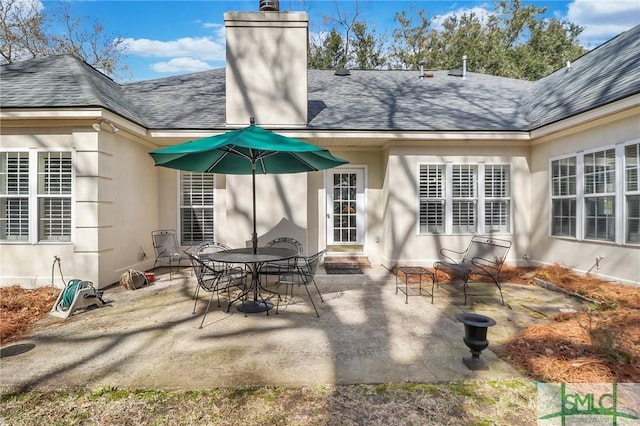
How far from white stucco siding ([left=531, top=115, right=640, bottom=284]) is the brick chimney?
548cm

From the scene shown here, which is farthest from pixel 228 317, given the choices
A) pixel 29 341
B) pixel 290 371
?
pixel 29 341

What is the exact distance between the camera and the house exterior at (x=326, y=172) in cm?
592

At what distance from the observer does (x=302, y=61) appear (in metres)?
7.36

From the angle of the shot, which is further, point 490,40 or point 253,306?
point 490,40

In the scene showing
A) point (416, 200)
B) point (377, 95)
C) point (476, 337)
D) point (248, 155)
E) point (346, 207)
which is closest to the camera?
point (476, 337)

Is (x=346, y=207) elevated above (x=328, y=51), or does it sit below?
below

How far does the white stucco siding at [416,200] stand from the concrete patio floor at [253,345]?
7.29 feet

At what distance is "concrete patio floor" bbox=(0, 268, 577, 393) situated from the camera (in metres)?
2.98

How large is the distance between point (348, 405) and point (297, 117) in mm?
6140

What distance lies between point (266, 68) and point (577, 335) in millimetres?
7214

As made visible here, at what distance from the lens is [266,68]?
7.34 meters

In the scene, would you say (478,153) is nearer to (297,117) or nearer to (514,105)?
(514,105)

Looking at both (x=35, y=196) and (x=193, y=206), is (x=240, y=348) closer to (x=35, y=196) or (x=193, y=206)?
(x=35, y=196)

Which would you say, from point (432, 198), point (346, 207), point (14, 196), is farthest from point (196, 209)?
point (432, 198)
